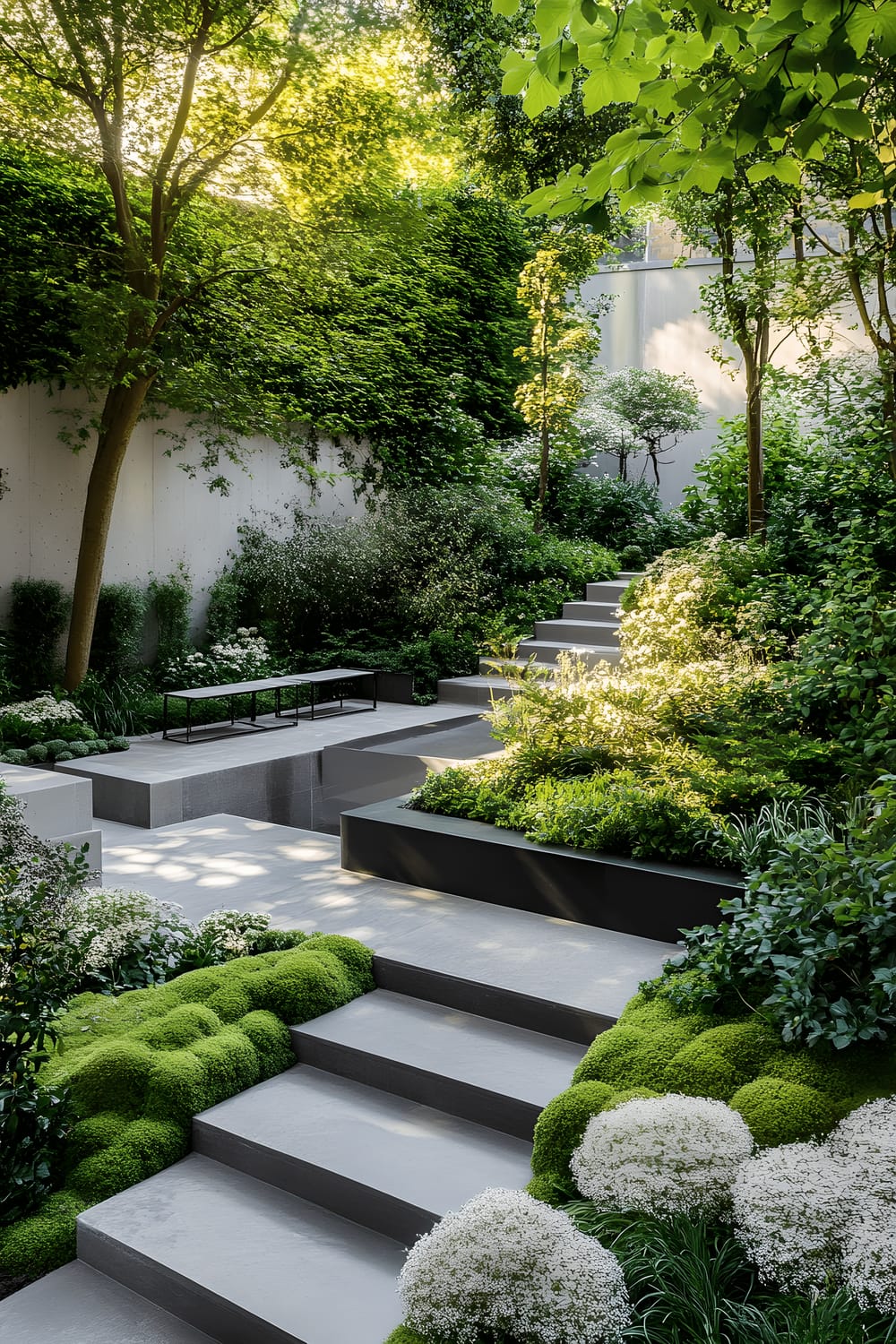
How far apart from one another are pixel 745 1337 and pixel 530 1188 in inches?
31.2

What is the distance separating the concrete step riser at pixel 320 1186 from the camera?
296cm

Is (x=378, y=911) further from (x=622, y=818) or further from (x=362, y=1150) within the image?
(x=362, y=1150)

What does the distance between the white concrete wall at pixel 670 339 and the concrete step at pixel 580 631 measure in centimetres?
466

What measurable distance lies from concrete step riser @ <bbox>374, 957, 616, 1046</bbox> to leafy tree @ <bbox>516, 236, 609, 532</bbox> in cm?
912

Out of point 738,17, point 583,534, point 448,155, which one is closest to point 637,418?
point 583,534

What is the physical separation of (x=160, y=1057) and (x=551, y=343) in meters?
11.3

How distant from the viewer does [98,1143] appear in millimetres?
3326

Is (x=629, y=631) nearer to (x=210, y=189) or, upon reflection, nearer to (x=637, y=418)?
(x=210, y=189)

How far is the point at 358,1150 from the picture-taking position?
3.22 meters

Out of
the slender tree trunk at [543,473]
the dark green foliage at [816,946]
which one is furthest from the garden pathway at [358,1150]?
the slender tree trunk at [543,473]

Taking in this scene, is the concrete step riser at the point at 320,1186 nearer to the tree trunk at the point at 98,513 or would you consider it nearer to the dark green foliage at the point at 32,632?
the tree trunk at the point at 98,513

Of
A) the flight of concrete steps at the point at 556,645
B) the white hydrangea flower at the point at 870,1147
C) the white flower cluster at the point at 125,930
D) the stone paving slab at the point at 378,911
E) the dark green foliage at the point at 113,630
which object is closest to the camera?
the white hydrangea flower at the point at 870,1147

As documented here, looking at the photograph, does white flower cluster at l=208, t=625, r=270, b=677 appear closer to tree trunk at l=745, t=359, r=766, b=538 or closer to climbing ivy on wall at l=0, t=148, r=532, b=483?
climbing ivy on wall at l=0, t=148, r=532, b=483

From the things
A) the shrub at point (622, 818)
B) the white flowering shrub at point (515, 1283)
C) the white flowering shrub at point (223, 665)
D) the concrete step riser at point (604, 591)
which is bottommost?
the white flowering shrub at point (515, 1283)
